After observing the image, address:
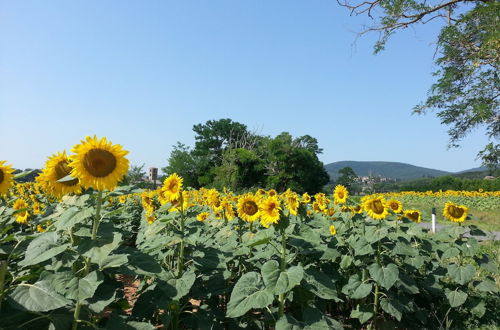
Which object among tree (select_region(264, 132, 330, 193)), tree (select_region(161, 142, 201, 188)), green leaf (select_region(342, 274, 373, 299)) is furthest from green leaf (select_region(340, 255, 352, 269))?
tree (select_region(161, 142, 201, 188))

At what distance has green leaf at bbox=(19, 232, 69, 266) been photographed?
1.73 metres

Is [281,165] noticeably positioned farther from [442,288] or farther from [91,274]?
[91,274]

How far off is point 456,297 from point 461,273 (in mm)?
228

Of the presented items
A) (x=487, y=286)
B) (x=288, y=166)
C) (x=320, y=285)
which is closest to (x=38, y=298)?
(x=320, y=285)

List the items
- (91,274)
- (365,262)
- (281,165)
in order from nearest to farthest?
(91,274) → (365,262) → (281,165)

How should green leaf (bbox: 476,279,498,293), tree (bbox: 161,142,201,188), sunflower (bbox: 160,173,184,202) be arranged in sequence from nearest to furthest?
sunflower (bbox: 160,173,184,202) → green leaf (bbox: 476,279,498,293) → tree (bbox: 161,142,201,188)

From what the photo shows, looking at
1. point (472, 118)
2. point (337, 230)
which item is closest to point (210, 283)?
point (337, 230)

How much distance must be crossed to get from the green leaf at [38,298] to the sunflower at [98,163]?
51cm

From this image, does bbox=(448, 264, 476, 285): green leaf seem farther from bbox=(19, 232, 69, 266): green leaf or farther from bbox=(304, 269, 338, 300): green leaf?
bbox=(19, 232, 69, 266): green leaf

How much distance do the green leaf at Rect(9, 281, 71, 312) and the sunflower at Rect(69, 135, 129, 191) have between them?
51cm

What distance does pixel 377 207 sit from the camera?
3574 millimetres

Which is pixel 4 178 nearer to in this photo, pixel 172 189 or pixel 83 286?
pixel 83 286

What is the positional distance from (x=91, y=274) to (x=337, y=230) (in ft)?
8.87

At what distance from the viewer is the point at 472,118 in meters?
18.7
